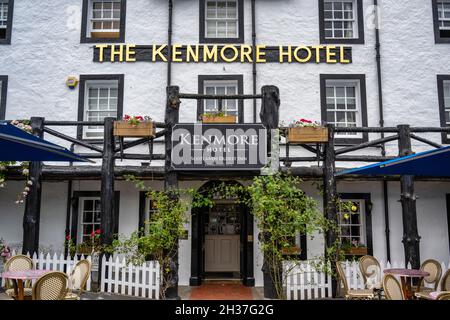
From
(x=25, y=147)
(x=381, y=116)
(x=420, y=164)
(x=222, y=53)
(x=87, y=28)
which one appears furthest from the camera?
(x=87, y=28)

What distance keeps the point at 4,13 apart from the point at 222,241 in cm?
943

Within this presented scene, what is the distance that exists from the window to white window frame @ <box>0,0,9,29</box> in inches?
118

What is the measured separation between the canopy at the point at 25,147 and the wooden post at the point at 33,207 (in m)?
3.48

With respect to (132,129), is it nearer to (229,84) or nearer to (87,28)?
(229,84)

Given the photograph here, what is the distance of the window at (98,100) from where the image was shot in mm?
11641

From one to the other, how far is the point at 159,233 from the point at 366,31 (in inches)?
334

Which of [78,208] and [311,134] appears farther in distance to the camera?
[78,208]

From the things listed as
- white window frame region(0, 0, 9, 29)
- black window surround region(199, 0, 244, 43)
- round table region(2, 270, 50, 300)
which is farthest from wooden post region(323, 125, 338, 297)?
white window frame region(0, 0, 9, 29)

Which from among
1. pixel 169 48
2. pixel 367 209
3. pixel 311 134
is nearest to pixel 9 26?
pixel 169 48

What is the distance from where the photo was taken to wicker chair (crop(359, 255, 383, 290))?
7.87 metres

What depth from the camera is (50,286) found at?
5.76m

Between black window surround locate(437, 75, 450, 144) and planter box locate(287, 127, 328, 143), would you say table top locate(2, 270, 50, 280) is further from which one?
black window surround locate(437, 75, 450, 144)

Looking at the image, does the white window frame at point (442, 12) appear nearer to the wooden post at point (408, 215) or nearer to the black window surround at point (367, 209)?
the wooden post at point (408, 215)

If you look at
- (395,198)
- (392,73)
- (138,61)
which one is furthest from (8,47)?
(395,198)
